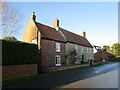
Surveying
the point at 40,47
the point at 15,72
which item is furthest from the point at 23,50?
the point at 40,47

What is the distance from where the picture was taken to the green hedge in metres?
12.9

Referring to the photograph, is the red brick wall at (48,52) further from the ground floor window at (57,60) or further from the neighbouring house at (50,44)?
the ground floor window at (57,60)

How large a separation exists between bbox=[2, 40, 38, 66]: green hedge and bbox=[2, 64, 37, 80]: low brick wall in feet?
1.62

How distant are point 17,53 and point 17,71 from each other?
226 cm

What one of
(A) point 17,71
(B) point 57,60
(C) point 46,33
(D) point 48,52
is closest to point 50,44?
(D) point 48,52

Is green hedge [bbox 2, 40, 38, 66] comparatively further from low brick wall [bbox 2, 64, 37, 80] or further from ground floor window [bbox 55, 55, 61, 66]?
ground floor window [bbox 55, 55, 61, 66]

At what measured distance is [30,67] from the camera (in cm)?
1530

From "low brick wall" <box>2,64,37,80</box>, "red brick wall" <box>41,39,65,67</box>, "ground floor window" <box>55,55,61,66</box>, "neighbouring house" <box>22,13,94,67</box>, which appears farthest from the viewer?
"ground floor window" <box>55,55,61,66</box>

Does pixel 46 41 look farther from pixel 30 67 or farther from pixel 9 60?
pixel 9 60

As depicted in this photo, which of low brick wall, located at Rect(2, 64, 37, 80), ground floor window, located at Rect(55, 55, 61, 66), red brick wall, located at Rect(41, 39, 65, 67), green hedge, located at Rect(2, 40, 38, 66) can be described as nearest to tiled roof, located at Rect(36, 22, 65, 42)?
red brick wall, located at Rect(41, 39, 65, 67)

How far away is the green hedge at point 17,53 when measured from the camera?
42.3ft

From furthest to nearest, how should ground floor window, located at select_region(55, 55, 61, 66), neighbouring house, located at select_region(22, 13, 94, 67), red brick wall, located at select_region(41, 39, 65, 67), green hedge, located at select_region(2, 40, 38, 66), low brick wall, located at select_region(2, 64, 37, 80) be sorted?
Answer: 1. ground floor window, located at select_region(55, 55, 61, 66)
2. neighbouring house, located at select_region(22, 13, 94, 67)
3. red brick wall, located at select_region(41, 39, 65, 67)
4. green hedge, located at select_region(2, 40, 38, 66)
5. low brick wall, located at select_region(2, 64, 37, 80)

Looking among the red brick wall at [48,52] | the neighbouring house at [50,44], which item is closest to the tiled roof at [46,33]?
the neighbouring house at [50,44]

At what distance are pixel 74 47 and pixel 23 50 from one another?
17.8 m
